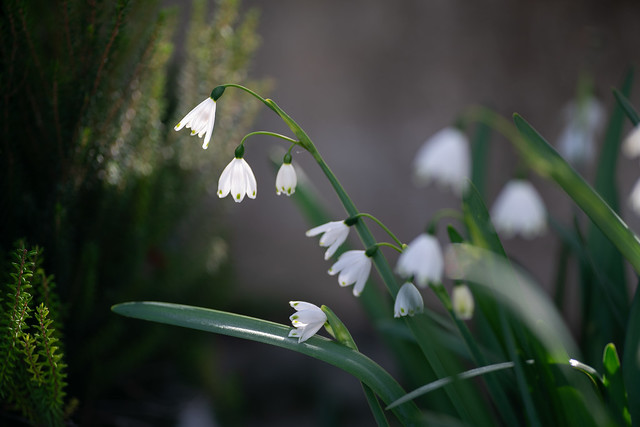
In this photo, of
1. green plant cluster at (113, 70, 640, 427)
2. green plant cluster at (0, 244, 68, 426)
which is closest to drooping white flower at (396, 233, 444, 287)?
green plant cluster at (113, 70, 640, 427)

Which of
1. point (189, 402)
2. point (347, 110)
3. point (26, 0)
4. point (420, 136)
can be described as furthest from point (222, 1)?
point (420, 136)

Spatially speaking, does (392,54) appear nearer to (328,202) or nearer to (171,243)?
(328,202)

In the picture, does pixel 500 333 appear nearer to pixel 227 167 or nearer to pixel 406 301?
pixel 406 301

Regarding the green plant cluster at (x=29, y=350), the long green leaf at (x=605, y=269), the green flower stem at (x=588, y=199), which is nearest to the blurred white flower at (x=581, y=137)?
the long green leaf at (x=605, y=269)

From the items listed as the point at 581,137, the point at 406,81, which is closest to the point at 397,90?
the point at 406,81

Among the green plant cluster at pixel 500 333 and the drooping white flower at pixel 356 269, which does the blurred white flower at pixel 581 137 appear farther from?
the drooping white flower at pixel 356 269

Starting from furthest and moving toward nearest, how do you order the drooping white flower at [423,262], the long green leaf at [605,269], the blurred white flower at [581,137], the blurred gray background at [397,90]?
the blurred gray background at [397,90] → the blurred white flower at [581,137] → the long green leaf at [605,269] → the drooping white flower at [423,262]
